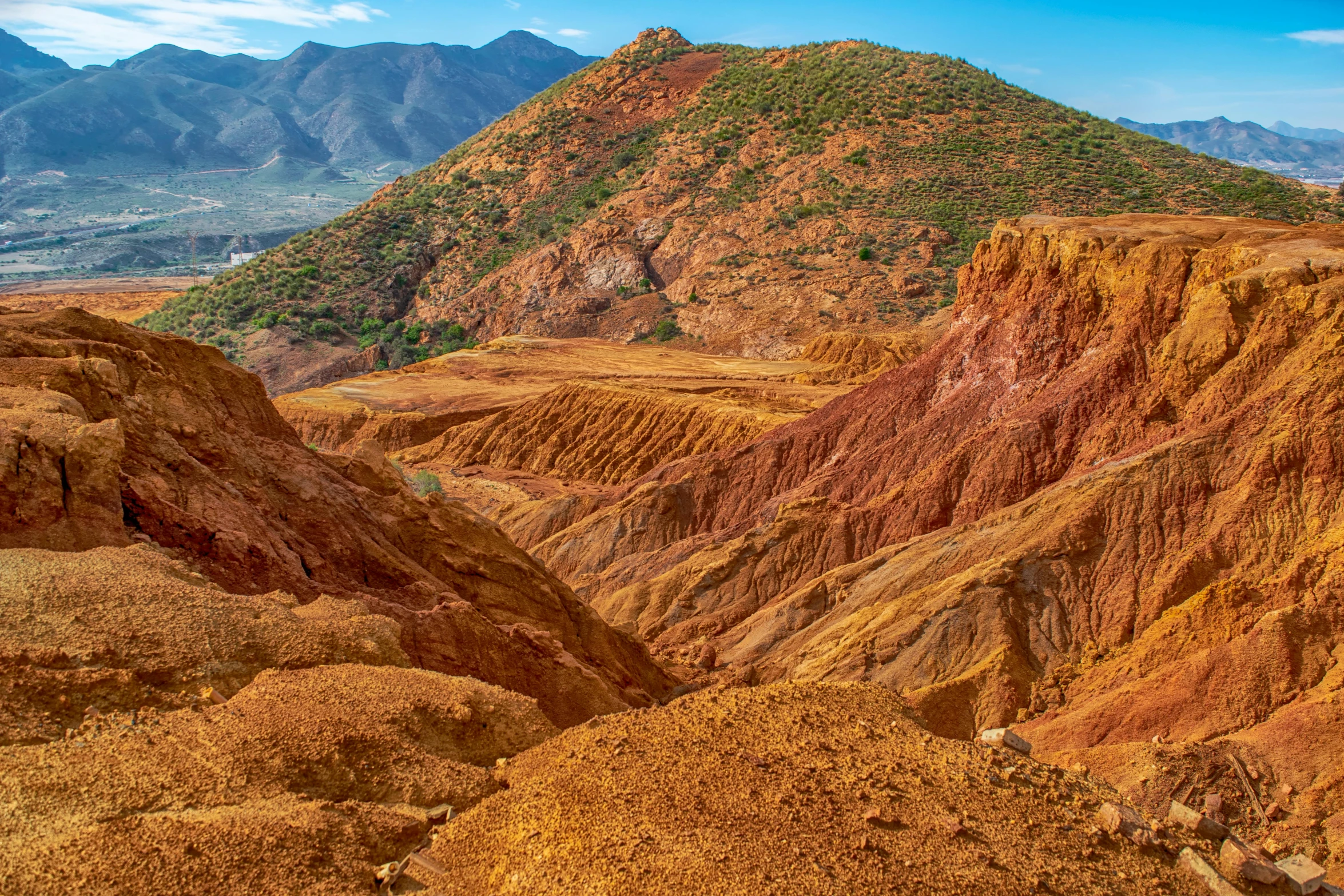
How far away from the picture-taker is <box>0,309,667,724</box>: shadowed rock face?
423 inches

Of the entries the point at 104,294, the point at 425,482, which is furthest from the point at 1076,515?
the point at 104,294

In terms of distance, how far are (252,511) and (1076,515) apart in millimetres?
13723

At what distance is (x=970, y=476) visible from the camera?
2197 cm

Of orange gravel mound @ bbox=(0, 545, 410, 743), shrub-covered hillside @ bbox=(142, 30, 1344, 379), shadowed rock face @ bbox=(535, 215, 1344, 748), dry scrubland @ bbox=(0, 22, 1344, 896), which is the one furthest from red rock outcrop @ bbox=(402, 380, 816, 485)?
orange gravel mound @ bbox=(0, 545, 410, 743)

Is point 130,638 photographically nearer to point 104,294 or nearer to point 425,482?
point 425,482

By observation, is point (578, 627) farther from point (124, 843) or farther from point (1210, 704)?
point (124, 843)

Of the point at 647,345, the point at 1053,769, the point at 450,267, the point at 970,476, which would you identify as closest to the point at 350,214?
the point at 450,267

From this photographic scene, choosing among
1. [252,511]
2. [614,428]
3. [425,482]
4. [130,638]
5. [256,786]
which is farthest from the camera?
[614,428]

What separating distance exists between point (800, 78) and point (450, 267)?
1271 inches

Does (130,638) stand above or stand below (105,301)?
above

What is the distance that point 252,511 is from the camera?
43.8 feet

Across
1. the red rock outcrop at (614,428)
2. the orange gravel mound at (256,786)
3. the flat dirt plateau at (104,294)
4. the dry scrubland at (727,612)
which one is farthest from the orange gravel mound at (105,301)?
the orange gravel mound at (256,786)

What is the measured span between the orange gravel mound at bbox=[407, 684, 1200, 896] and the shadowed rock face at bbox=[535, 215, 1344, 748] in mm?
7409

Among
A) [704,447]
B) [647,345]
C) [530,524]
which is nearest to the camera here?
[530,524]
